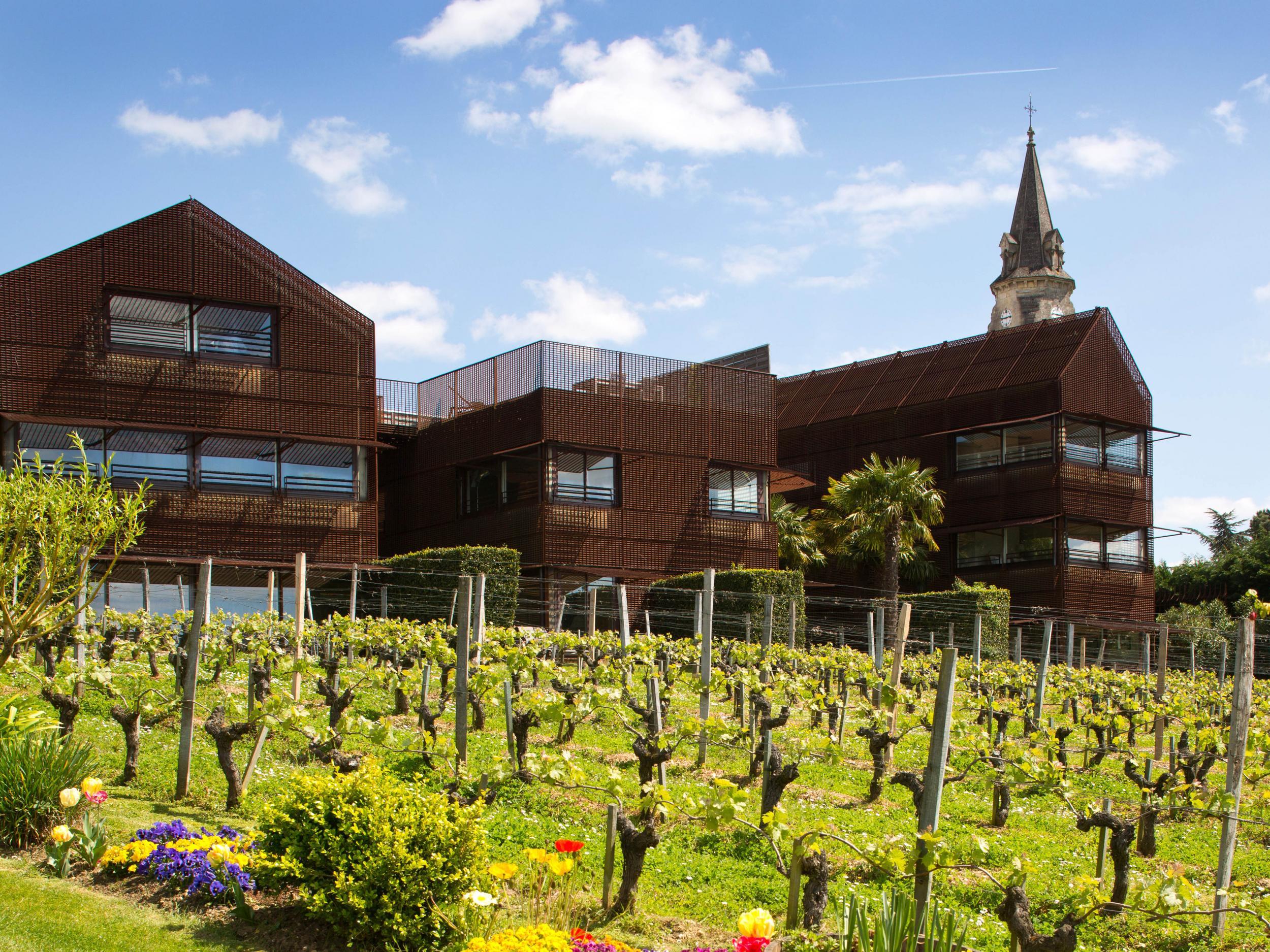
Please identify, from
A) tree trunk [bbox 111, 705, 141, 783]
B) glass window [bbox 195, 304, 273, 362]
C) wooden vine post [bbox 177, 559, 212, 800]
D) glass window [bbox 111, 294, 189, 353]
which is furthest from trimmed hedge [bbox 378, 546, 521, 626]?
wooden vine post [bbox 177, 559, 212, 800]

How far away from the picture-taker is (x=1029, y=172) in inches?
3265

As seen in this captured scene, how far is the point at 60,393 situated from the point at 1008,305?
6512cm

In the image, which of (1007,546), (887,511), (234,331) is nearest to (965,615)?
(887,511)

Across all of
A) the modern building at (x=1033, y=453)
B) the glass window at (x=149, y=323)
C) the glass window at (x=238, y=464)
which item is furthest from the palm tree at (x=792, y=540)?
the glass window at (x=149, y=323)

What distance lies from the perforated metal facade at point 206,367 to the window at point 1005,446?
773 inches

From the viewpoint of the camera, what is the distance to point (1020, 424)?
39250mm

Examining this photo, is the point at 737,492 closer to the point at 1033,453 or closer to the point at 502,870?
the point at 1033,453

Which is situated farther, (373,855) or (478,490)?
(478,490)

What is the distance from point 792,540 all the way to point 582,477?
29.7 ft

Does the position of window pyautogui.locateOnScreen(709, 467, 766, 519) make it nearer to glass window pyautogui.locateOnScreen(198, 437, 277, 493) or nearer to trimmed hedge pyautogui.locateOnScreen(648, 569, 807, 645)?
trimmed hedge pyautogui.locateOnScreen(648, 569, 807, 645)

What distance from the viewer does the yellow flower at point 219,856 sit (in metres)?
8.55

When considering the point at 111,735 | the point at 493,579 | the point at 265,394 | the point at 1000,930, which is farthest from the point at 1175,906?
the point at 265,394

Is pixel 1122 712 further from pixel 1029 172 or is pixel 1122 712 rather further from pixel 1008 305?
pixel 1029 172

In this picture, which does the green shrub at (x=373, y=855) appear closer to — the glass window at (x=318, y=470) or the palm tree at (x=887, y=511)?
the glass window at (x=318, y=470)
